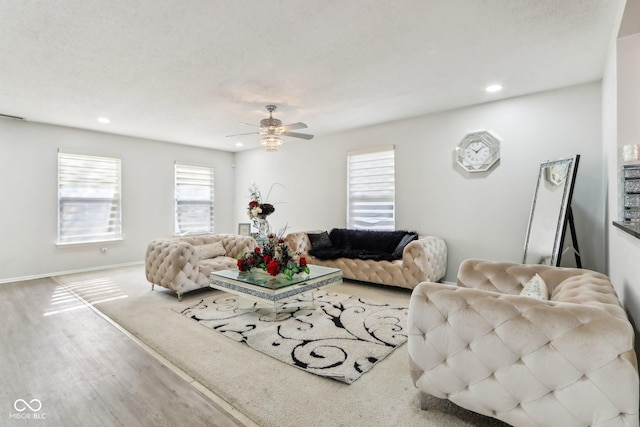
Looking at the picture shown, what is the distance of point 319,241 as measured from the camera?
5559mm

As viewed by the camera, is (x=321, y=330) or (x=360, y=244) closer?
(x=321, y=330)

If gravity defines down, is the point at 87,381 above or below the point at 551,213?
below

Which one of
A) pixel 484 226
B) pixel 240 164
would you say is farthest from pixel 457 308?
pixel 240 164

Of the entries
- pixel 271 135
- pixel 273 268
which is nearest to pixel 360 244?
pixel 271 135

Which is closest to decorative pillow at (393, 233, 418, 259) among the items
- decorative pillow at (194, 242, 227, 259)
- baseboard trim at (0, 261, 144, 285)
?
decorative pillow at (194, 242, 227, 259)

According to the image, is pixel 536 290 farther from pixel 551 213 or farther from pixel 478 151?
pixel 478 151

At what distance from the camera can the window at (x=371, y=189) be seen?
545 centimetres

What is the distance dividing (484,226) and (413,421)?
133 inches

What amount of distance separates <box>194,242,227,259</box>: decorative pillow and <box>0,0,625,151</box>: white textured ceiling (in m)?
2.08

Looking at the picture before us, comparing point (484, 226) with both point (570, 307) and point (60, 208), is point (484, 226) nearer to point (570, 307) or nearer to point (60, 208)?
point (570, 307)

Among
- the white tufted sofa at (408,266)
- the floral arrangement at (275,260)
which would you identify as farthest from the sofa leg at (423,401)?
the white tufted sofa at (408,266)

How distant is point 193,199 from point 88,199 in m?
2.07

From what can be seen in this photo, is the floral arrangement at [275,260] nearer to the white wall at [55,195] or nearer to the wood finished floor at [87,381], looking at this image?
the wood finished floor at [87,381]

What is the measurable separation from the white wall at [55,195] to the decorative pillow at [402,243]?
5052 millimetres
